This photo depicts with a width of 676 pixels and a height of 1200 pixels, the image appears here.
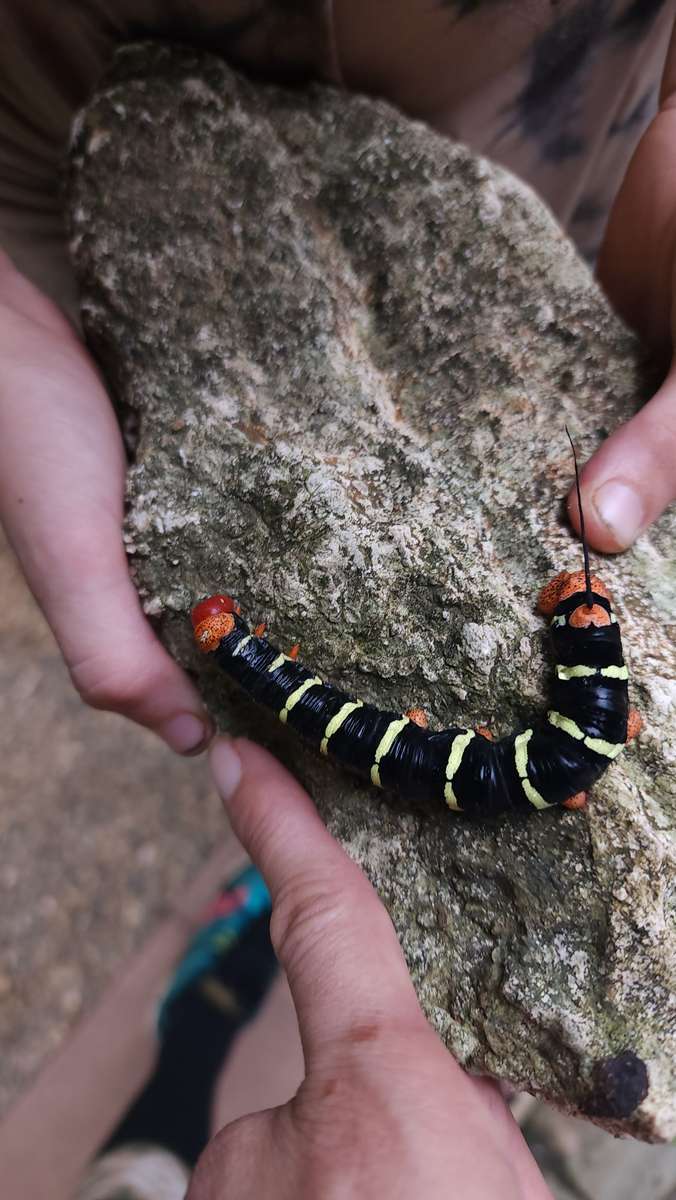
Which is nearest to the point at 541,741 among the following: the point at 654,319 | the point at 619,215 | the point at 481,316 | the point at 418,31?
the point at 481,316

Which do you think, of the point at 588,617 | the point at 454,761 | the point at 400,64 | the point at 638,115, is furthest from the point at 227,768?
the point at 638,115

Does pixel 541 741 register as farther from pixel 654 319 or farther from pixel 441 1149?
pixel 654 319

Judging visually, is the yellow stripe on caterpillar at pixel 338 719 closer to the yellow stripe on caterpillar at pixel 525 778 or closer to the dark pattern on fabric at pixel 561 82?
the yellow stripe on caterpillar at pixel 525 778

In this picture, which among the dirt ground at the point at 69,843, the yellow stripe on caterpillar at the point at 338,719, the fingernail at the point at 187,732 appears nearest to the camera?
the yellow stripe on caterpillar at the point at 338,719

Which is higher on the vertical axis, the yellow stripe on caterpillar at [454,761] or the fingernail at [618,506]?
the fingernail at [618,506]

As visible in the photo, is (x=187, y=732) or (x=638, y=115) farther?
(x=638, y=115)

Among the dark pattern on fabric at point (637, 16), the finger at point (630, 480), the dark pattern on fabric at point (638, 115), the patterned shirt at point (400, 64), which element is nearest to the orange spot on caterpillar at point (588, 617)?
the finger at point (630, 480)

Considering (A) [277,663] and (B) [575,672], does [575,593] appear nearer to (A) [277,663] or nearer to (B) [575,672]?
(B) [575,672]
